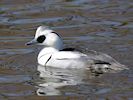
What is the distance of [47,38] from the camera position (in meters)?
13.7

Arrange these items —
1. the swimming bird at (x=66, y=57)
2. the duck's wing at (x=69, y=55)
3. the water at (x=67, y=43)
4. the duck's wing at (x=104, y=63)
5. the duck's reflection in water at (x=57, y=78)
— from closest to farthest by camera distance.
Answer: the water at (x=67, y=43), the duck's reflection in water at (x=57, y=78), the duck's wing at (x=104, y=63), the swimming bird at (x=66, y=57), the duck's wing at (x=69, y=55)

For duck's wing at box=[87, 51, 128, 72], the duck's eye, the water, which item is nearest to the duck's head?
the duck's eye

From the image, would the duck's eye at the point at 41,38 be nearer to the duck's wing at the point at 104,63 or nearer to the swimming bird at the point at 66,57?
the swimming bird at the point at 66,57

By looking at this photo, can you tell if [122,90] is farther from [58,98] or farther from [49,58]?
[49,58]

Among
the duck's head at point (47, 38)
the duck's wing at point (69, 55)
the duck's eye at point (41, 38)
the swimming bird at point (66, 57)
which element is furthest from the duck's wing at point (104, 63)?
the duck's eye at point (41, 38)

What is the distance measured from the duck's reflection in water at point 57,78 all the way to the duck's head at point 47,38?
1.86ft

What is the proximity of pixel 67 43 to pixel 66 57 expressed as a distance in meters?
2.00

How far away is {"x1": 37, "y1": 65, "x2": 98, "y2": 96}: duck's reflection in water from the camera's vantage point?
11516 millimetres

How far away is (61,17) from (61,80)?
563 cm

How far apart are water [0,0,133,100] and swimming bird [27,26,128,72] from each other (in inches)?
6.4

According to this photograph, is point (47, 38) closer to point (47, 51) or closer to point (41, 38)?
point (41, 38)

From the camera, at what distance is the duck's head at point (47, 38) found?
1366 cm

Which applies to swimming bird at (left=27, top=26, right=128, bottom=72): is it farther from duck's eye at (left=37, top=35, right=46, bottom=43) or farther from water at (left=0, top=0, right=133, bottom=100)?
water at (left=0, top=0, right=133, bottom=100)

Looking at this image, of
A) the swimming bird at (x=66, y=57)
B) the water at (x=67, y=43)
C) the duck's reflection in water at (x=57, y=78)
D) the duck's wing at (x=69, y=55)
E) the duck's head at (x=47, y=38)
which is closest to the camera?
the water at (x=67, y=43)
